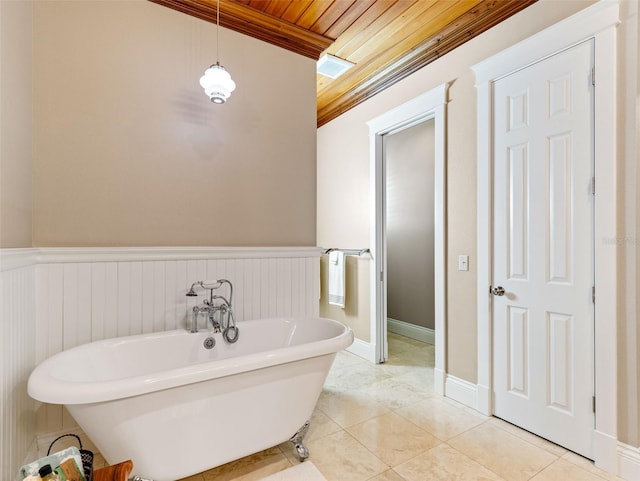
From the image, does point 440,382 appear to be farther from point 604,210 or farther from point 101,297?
point 101,297

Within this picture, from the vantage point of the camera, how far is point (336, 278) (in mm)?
3600

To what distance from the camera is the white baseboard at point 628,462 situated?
5.16 ft

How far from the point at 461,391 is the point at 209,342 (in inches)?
70.4

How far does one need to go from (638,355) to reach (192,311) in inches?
94.3

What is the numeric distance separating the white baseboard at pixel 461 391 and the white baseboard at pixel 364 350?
844 millimetres

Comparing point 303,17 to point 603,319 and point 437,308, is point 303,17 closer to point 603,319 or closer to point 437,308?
point 437,308

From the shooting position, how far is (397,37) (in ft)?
8.41

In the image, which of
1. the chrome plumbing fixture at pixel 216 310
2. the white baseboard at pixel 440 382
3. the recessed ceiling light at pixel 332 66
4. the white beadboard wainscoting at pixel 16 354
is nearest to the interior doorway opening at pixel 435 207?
A: the white baseboard at pixel 440 382

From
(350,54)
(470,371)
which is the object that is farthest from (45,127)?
(470,371)

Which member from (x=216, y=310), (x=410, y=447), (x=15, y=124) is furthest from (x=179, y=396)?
(x=15, y=124)

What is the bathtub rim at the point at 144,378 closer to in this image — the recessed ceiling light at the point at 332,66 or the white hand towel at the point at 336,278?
the white hand towel at the point at 336,278

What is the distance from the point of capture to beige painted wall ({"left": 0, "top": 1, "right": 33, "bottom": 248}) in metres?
1.37

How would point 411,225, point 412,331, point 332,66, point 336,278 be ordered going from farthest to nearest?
point 411,225
point 412,331
point 336,278
point 332,66

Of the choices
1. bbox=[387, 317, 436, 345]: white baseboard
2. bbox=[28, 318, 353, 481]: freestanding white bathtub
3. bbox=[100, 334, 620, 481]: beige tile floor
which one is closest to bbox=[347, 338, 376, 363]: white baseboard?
bbox=[100, 334, 620, 481]: beige tile floor
